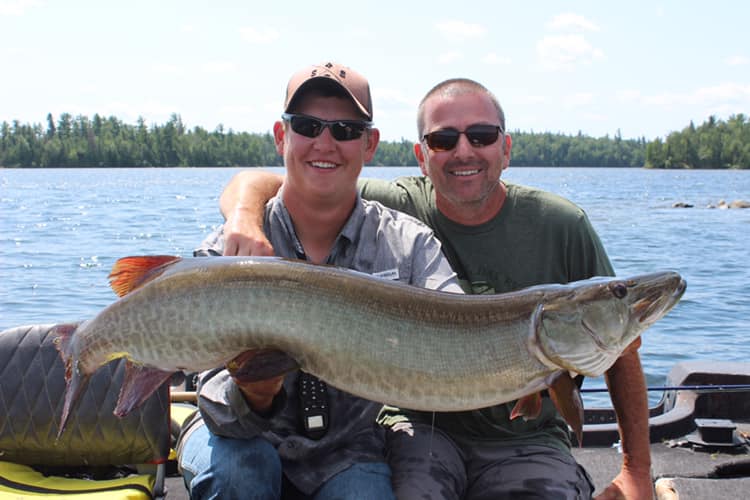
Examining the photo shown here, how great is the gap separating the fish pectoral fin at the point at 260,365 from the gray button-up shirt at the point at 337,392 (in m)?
0.18

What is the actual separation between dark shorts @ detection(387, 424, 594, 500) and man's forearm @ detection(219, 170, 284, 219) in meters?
1.22

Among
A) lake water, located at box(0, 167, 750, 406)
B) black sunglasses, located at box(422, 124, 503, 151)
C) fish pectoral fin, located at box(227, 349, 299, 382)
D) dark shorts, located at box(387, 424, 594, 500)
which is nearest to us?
fish pectoral fin, located at box(227, 349, 299, 382)

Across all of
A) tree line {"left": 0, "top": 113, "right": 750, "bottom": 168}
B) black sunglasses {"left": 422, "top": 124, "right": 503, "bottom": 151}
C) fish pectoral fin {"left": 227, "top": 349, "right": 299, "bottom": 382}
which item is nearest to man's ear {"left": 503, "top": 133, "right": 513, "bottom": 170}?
black sunglasses {"left": 422, "top": 124, "right": 503, "bottom": 151}

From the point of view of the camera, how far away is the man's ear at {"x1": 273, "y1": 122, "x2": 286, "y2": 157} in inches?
138

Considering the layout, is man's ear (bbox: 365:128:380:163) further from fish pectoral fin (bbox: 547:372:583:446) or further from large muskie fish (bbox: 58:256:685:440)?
fish pectoral fin (bbox: 547:372:583:446)

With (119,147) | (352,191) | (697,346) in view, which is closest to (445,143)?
(352,191)

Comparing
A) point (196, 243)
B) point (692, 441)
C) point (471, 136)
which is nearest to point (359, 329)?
point (471, 136)

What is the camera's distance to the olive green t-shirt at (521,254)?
3.51 meters

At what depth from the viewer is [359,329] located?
271 cm

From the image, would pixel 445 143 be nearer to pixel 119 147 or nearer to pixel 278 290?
pixel 278 290

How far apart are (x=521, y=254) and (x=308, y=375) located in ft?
3.98

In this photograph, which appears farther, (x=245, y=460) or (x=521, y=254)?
(x=521, y=254)

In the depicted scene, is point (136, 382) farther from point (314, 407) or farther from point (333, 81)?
point (333, 81)

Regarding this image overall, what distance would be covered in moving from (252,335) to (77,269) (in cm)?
1584
